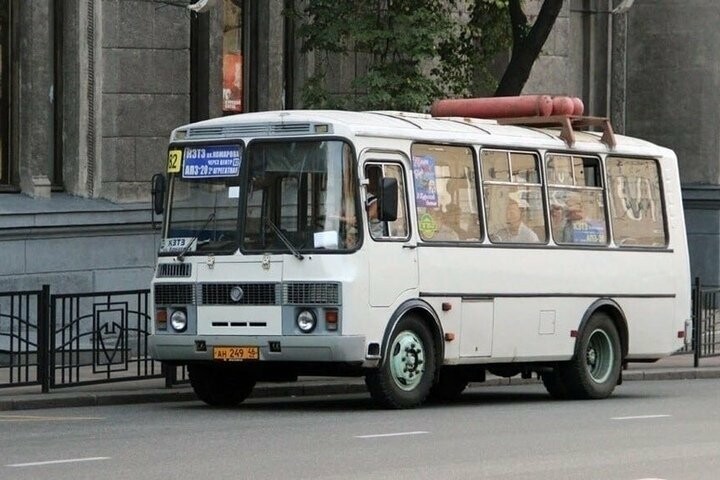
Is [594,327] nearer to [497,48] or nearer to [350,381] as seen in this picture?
[350,381]

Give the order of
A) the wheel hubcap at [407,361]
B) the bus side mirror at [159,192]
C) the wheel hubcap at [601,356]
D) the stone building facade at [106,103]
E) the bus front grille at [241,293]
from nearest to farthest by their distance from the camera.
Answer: the bus front grille at [241,293], the wheel hubcap at [407,361], the bus side mirror at [159,192], the wheel hubcap at [601,356], the stone building facade at [106,103]

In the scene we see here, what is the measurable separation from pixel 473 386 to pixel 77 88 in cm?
652

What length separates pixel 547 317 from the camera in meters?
19.7

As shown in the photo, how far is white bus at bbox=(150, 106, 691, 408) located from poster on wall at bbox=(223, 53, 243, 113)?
7796 mm

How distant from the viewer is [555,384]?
2042 centimetres

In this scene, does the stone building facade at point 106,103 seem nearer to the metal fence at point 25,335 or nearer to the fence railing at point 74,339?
the fence railing at point 74,339

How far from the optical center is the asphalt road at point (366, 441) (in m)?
12.1

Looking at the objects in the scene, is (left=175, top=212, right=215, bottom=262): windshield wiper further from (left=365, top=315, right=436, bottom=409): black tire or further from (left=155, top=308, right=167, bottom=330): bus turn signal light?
(left=365, top=315, right=436, bottom=409): black tire

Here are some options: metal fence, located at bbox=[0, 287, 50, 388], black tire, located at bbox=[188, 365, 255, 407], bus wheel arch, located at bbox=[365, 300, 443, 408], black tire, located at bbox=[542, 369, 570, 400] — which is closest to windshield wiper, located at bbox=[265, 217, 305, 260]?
bus wheel arch, located at bbox=[365, 300, 443, 408]

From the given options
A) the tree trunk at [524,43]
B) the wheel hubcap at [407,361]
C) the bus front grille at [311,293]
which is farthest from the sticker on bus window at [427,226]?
the tree trunk at [524,43]

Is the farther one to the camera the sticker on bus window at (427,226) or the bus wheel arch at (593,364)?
the bus wheel arch at (593,364)

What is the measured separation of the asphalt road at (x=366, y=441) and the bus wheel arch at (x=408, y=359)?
218 millimetres

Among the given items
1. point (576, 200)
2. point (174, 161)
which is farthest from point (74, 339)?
point (576, 200)

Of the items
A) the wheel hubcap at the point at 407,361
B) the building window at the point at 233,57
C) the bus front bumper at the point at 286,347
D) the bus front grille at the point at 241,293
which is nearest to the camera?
the bus front bumper at the point at 286,347
